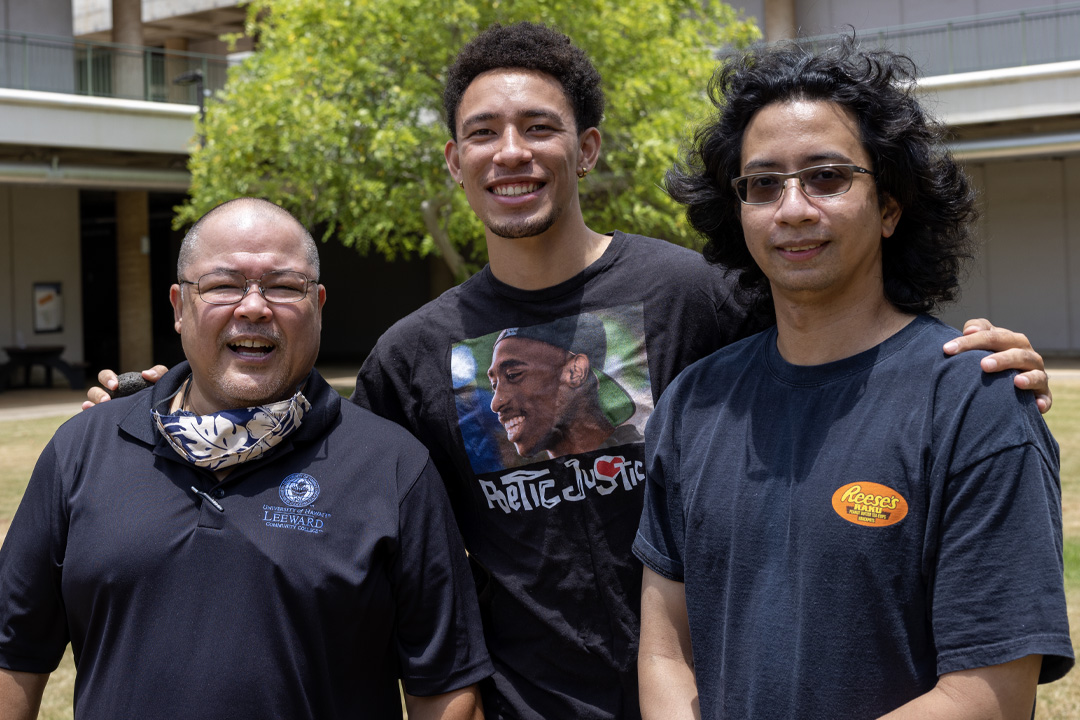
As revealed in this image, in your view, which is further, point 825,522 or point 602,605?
point 602,605

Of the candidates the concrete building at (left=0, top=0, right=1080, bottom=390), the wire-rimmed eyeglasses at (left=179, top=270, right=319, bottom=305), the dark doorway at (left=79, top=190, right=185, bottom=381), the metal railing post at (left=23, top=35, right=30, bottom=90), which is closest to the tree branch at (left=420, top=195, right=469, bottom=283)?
the concrete building at (left=0, top=0, right=1080, bottom=390)

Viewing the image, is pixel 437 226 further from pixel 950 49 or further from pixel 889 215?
pixel 889 215

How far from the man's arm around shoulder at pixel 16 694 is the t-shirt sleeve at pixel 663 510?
1.38m

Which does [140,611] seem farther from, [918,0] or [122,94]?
[918,0]

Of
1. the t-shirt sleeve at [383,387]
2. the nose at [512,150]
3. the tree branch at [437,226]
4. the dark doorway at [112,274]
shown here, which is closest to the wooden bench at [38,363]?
the dark doorway at [112,274]

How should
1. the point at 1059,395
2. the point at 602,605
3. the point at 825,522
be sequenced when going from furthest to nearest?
the point at 1059,395 < the point at 602,605 < the point at 825,522

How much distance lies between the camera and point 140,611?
2.16 metres

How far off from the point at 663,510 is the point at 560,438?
555mm

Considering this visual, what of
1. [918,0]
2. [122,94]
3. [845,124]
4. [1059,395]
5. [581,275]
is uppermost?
[918,0]

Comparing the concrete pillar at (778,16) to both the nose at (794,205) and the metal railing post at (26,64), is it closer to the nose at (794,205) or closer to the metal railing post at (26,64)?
the metal railing post at (26,64)

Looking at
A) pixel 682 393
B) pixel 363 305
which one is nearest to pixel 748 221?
pixel 682 393

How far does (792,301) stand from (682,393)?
12.1 inches

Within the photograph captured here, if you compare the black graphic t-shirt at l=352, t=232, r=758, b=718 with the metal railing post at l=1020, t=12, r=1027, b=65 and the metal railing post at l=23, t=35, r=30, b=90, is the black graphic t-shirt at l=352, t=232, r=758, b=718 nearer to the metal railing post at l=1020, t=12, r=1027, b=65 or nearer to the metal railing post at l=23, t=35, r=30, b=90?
the metal railing post at l=23, t=35, r=30, b=90

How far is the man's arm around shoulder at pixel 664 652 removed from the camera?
2.07 m
